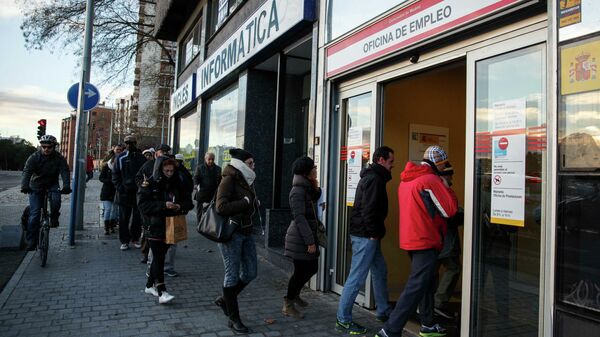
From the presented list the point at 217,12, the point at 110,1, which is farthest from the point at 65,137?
the point at 217,12

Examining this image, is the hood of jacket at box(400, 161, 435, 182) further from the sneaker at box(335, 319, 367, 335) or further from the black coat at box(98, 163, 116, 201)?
the black coat at box(98, 163, 116, 201)

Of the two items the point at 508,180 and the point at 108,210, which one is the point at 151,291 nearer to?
the point at 508,180

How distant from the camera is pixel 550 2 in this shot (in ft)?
9.68

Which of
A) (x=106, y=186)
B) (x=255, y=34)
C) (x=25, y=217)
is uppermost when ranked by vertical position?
(x=255, y=34)

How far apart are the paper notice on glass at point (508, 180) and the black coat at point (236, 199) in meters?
2.16

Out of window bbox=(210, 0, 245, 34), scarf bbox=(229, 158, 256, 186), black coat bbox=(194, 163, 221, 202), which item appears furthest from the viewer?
window bbox=(210, 0, 245, 34)

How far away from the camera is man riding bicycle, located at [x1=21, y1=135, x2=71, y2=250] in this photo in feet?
21.6

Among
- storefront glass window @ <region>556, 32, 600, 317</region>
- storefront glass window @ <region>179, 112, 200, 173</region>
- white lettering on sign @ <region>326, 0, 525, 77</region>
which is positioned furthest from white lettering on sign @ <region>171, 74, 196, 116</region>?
storefront glass window @ <region>556, 32, 600, 317</region>

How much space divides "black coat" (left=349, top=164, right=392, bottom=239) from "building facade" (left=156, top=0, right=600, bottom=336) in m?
0.76

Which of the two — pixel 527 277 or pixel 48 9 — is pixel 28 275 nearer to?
pixel 527 277

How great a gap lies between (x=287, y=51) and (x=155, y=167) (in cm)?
372

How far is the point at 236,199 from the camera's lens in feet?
13.7

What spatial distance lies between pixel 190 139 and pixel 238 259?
1166 centimetres

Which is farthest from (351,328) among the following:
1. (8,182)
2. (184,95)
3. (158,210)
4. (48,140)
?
(8,182)
